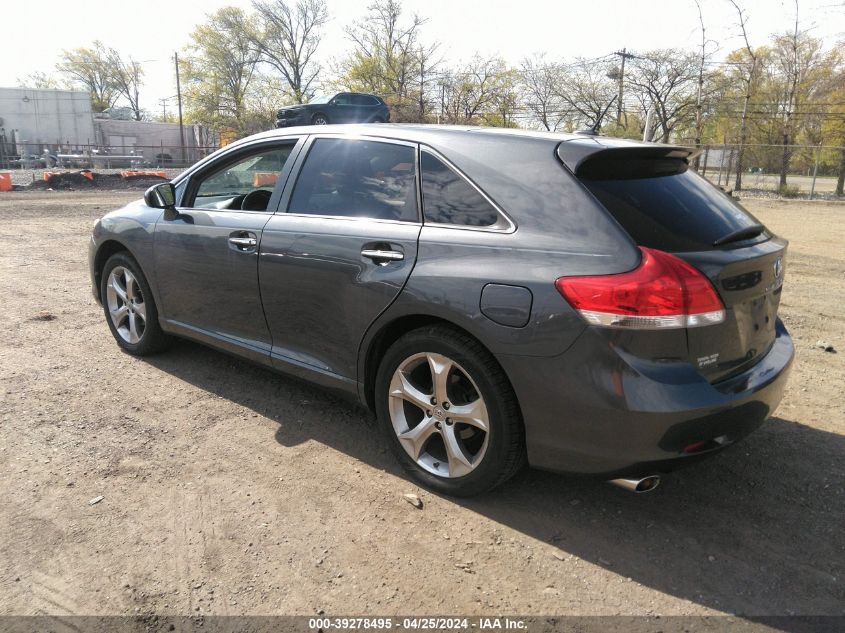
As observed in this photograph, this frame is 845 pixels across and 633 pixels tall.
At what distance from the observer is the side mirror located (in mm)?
4254

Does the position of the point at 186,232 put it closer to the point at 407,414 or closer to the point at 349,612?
the point at 407,414

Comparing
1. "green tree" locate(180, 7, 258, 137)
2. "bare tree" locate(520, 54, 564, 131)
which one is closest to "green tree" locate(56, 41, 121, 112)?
"green tree" locate(180, 7, 258, 137)

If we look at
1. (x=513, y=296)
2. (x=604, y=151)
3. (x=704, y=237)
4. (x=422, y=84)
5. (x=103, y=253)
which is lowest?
(x=103, y=253)

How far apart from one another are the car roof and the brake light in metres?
0.56

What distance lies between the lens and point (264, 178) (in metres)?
4.08

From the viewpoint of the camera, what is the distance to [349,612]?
2262mm

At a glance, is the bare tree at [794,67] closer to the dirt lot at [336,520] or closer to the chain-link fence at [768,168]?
the chain-link fence at [768,168]

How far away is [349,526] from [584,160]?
74.2 inches

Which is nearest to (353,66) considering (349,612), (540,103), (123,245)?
(540,103)

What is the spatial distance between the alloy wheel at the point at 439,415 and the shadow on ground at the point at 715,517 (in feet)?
0.76

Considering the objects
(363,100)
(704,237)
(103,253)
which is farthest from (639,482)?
(363,100)

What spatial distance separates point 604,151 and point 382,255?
3.62ft

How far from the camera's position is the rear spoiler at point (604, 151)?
8.70 ft

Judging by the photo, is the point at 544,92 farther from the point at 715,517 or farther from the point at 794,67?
the point at 715,517
